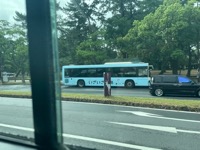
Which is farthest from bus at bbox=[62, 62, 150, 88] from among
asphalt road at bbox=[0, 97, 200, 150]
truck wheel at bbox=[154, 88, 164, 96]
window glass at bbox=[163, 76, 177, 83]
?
asphalt road at bbox=[0, 97, 200, 150]

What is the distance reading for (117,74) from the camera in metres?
18.7

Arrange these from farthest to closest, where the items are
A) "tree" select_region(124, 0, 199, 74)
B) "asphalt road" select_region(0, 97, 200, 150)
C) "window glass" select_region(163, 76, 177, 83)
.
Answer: "tree" select_region(124, 0, 199, 74), "window glass" select_region(163, 76, 177, 83), "asphalt road" select_region(0, 97, 200, 150)

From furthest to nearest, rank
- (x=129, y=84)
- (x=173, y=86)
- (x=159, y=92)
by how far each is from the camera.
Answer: (x=129, y=84)
(x=159, y=92)
(x=173, y=86)

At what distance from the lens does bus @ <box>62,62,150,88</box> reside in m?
18.3

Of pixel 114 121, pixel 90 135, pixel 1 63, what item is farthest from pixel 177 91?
pixel 1 63

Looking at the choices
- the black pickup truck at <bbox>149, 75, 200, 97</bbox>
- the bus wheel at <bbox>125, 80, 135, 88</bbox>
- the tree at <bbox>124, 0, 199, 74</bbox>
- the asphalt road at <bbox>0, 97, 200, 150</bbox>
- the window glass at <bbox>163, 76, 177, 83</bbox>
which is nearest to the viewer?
the asphalt road at <bbox>0, 97, 200, 150</bbox>

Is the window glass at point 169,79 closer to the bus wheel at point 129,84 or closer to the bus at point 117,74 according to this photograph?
the bus at point 117,74

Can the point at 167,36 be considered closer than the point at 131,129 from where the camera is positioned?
No

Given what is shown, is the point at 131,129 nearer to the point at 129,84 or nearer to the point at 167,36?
the point at 129,84

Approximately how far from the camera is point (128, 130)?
5020 millimetres

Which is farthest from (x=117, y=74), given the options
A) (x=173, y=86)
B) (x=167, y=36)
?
(x=173, y=86)

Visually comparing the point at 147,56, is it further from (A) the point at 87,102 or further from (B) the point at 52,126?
(B) the point at 52,126

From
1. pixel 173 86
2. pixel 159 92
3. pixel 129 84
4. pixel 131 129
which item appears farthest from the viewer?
pixel 129 84

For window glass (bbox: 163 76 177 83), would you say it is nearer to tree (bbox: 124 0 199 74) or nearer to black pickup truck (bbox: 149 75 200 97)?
black pickup truck (bbox: 149 75 200 97)
